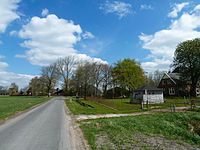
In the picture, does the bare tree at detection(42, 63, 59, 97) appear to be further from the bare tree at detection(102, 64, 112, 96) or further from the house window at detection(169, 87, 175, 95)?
the house window at detection(169, 87, 175, 95)

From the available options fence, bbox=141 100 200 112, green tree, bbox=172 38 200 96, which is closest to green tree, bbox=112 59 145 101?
green tree, bbox=172 38 200 96

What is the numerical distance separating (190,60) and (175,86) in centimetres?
861

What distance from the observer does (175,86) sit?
4159 centimetres

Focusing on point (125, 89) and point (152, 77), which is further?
point (152, 77)

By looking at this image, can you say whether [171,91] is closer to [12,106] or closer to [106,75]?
[106,75]

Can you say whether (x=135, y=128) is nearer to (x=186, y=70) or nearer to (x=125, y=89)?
(x=186, y=70)

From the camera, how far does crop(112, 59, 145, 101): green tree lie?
4466 centimetres

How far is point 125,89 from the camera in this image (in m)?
51.2

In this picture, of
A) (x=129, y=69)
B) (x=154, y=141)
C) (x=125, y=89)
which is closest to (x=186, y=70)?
(x=129, y=69)

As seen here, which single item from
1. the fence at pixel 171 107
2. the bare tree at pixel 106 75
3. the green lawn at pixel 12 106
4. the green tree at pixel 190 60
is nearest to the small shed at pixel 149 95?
the fence at pixel 171 107

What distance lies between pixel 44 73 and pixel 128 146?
59.5m

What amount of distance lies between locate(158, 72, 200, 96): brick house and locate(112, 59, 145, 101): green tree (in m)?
7.30

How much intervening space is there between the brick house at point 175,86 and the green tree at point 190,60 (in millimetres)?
1619

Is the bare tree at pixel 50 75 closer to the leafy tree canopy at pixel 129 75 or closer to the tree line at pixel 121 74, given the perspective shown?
the tree line at pixel 121 74
